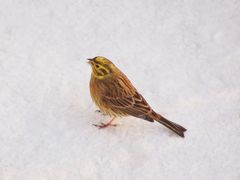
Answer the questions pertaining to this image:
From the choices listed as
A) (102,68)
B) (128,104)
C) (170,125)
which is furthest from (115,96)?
(170,125)

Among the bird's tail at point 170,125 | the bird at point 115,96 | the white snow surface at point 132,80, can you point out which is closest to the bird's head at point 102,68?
the bird at point 115,96

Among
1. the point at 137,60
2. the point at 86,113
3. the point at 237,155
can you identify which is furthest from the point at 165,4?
the point at 237,155

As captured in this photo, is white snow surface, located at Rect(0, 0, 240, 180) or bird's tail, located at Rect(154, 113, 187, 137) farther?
bird's tail, located at Rect(154, 113, 187, 137)

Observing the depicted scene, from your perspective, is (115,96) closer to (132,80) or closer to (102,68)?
(102,68)

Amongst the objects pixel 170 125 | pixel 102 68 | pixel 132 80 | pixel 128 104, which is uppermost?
pixel 102 68

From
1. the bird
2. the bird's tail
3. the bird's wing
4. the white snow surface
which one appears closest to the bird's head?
the bird

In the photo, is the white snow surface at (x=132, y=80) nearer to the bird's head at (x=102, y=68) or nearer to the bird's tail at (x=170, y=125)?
the bird's tail at (x=170, y=125)

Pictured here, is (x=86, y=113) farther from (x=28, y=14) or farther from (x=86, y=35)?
(x=28, y=14)

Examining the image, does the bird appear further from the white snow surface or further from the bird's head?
the white snow surface
